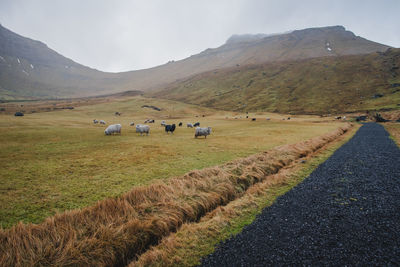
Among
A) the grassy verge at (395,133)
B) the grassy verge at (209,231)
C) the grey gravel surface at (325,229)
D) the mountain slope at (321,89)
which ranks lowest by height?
the grassy verge at (209,231)

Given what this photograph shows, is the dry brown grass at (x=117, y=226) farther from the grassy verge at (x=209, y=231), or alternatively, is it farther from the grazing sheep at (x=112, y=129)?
the grazing sheep at (x=112, y=129)

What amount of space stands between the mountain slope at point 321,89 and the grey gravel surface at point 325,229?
11908 centimetres

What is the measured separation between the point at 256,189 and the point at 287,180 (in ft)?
7.92

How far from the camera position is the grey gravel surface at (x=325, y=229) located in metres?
4.36

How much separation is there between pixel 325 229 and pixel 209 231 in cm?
360

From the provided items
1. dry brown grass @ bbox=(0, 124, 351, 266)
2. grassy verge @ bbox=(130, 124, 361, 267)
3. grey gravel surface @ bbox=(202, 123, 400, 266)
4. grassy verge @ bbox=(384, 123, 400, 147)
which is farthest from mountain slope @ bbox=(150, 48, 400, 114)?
dry brown grass @ bbox=(0, 124, 351, 266)

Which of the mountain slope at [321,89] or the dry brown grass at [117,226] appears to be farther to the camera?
the mountain slope at [321,89]

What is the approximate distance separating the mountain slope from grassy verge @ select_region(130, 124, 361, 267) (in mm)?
121125

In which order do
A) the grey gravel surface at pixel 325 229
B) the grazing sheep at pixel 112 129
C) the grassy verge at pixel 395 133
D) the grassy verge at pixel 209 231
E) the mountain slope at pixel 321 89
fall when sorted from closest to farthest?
the grey gravel surface at pixel 325 229, the grassy verge at pixel 209 231, the grassy verge at pixel 395 133, the grazing sheep at pixel 112 129, the mountain slope at pixel 321 89

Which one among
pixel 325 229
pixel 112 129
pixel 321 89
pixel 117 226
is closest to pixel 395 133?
pixel 325 229

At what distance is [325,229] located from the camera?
17.8 feet

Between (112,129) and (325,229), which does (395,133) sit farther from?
(112,129)

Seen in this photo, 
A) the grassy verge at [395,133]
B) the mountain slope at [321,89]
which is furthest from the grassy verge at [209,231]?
the mountain slope at [321,89]

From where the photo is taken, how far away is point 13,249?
4168 mm
